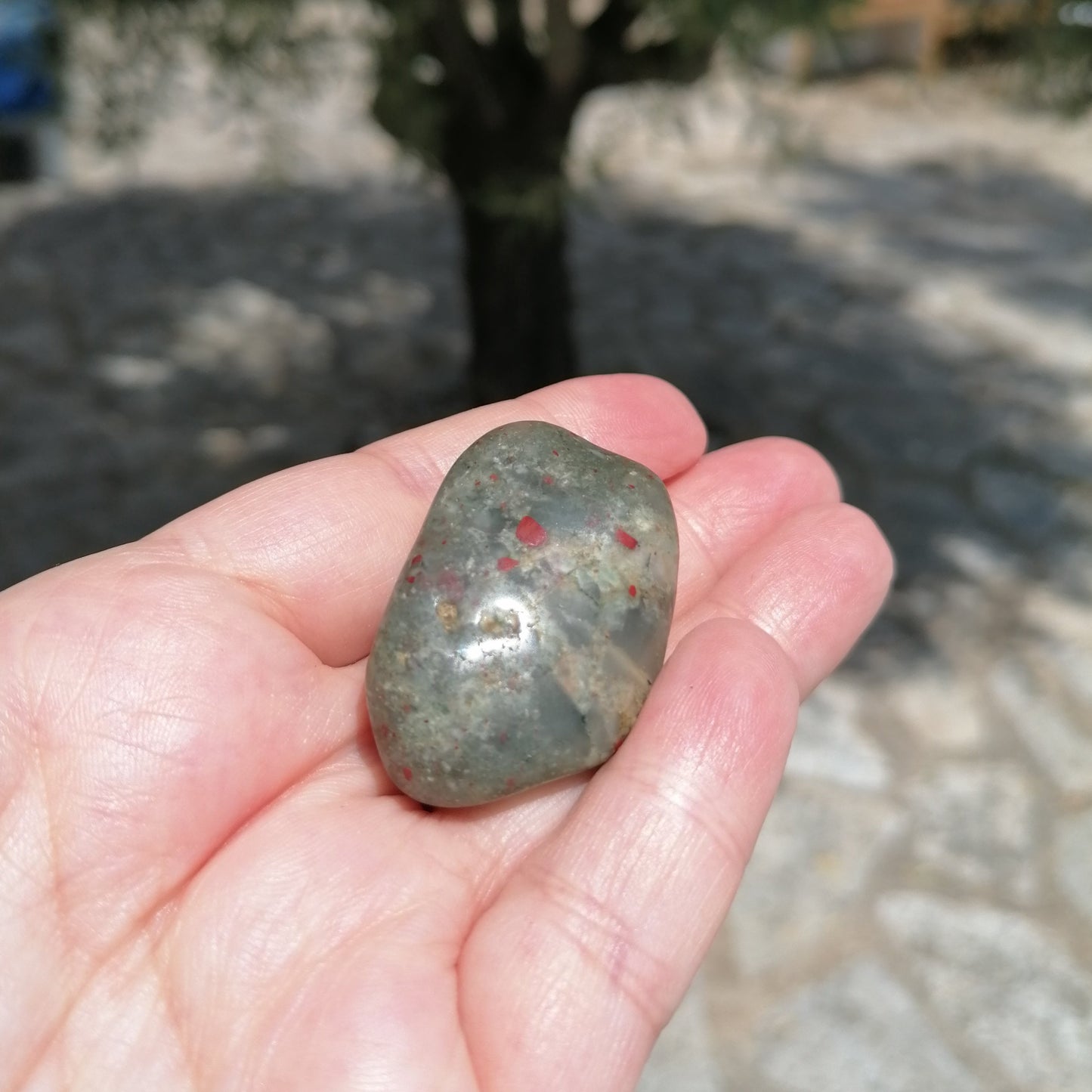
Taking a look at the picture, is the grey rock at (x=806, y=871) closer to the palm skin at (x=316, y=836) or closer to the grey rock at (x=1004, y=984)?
the grey rock at (x=1004, y=984)

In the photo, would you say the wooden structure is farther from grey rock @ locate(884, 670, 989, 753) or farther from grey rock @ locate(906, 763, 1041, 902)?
grey rock @ locate(906, 763, 1041, 902)

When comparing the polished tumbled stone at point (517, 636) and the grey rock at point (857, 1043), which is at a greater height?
the polished tumbled stone at point (517, 636)

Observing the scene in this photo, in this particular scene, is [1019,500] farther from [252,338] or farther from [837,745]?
[252,338]

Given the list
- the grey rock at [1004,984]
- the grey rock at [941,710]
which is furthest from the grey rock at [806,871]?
the grey rock at [941,710]

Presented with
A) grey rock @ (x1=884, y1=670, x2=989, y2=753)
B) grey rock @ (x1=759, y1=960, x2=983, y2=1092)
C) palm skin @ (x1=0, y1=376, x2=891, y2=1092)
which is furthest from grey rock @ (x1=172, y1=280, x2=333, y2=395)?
grey rock @ (x1=759, y1=960, x2=983, y2=1092)

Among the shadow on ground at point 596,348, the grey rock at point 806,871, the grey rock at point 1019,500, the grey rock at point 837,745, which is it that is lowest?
the grey rock at point 806,871

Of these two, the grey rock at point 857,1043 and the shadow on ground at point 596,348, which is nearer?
the grey rock at point 857,1043
